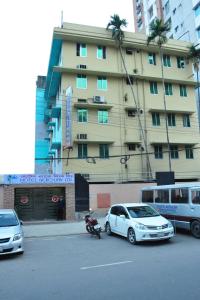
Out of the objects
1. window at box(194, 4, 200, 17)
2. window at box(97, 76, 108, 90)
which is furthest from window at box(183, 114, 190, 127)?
window at box(194, 4, 200, 17)

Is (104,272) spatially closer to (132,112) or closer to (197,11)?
(132,112)

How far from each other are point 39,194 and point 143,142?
15.4m

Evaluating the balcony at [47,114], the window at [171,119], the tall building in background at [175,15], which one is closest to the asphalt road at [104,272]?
the window at [171,119]

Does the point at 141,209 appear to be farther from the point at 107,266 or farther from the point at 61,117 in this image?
the point at 61,117

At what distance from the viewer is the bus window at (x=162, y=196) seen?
16.5 meters

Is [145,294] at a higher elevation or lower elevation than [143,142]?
lower

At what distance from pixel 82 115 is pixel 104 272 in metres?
25.1

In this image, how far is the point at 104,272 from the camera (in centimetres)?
805

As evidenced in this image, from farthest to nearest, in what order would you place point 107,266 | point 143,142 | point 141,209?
point 143,142, point 141,209, point 107,266

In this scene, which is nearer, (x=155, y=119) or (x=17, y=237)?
(x=17, y=237)

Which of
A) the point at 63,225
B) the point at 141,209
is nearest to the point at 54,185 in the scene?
the point at 63,225

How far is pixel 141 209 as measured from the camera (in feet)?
45.9

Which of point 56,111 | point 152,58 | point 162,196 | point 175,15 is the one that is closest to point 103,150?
point 56,111

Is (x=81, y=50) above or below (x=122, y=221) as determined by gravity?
above
